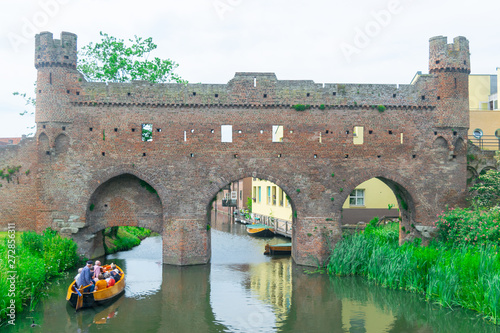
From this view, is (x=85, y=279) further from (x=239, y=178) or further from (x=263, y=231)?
(x=263, y=231)

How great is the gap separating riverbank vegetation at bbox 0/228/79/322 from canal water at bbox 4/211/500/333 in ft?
1.92

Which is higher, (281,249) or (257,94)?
(257,94)

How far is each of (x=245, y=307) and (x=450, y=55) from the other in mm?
16914

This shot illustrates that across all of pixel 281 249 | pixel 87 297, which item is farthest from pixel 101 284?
pixel 281 249

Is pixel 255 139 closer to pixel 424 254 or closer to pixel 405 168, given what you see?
pixel 405 168

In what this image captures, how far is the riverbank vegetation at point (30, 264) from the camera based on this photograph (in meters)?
13.5

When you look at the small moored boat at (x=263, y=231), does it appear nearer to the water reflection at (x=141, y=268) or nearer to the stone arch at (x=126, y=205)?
the water reflection at (x=141, y=268)

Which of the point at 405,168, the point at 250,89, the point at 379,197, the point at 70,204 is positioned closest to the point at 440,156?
Result: the point at 405,168

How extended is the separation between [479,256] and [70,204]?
62.7 ft

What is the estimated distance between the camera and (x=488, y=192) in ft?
67.4

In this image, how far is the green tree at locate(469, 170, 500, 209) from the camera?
66.3ft

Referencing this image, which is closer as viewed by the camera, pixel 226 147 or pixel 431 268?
pixel 431 268

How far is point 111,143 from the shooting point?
21438 mm

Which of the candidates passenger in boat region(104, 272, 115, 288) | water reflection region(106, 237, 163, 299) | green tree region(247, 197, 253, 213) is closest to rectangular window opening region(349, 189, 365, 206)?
water reflection region(106, 237, 163, 299)
